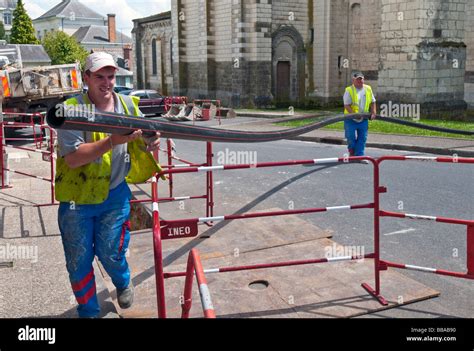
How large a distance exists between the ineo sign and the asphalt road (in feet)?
5.57

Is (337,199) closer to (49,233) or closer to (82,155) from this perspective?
(49,233)

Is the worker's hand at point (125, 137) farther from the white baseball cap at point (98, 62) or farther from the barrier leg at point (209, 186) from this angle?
the barrier leg at point (209, 186)

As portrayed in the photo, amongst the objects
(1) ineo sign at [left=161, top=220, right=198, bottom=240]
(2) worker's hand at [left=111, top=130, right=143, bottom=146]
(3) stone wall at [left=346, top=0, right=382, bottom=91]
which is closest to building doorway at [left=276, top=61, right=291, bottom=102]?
(3) stone wall at [left=346, top=0, right=382, bottom=91]

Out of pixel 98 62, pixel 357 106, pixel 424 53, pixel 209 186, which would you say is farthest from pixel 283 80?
pixel 98 62

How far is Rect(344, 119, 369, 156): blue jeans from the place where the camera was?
11062mm

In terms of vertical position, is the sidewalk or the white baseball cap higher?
the white baseball cap

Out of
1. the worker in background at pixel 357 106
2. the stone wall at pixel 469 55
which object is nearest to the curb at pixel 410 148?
the worker in background at pixel 357 106

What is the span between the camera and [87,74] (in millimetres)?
3859

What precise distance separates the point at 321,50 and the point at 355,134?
2100 centimetres

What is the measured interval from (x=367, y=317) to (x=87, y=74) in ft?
9.75

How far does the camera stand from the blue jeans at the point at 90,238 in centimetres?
394

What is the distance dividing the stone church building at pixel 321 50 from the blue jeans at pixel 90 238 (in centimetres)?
1929

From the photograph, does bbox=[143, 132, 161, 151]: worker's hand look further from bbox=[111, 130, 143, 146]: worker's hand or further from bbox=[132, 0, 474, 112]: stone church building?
bbox=[132, 0, 474, 112]: stone church building
